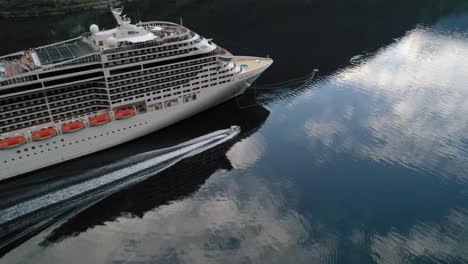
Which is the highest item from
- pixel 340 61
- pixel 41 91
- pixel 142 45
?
pixel 142 45

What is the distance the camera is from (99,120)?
3762 cm

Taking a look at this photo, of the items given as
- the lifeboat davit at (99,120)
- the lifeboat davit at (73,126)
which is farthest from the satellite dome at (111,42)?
the lifeboat davit at (73,126)

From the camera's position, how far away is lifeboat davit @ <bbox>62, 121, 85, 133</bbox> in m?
36.2

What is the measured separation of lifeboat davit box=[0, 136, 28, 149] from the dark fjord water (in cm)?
375

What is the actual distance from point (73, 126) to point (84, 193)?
6725mm

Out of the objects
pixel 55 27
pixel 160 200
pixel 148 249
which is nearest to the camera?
pixel 148 249

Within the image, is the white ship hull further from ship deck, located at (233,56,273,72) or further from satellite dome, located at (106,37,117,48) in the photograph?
satellite dome, located at (106,37,117,48)

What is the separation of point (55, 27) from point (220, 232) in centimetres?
7545

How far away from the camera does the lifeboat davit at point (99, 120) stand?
1469 inches

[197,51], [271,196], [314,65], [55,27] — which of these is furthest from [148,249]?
[55,27]

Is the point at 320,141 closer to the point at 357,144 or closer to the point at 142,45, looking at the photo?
the point at 357,144

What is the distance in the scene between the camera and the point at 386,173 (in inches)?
1532

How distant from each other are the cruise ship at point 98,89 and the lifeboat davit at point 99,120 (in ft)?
0.30

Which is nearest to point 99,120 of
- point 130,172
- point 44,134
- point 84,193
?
point 44,134
